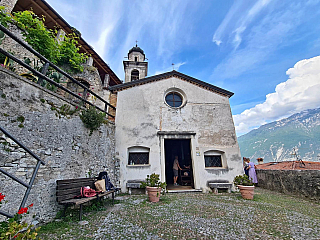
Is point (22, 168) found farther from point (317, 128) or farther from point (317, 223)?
point (317, 128)

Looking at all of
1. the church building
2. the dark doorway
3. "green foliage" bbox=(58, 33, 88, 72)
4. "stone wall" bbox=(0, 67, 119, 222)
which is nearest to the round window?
the church building

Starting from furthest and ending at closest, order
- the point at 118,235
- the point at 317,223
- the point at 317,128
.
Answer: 1. the point at 317,128
2. the point at 317,223
3. the point at 118,235

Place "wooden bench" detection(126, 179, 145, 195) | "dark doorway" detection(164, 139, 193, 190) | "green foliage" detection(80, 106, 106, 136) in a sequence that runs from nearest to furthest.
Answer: "green foliage" detection(80, 106, 106, 136)
"wooden bench" detection(126, 179, 145, 195)
"dark doorway" detection(164, 139, 193, 190)

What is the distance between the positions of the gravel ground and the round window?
5889mm

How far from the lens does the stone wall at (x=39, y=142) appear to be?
3.03 meters

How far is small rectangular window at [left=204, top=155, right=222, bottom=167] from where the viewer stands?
8.12 m

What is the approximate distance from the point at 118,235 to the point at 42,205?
2.14m

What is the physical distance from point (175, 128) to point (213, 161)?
9.47ft

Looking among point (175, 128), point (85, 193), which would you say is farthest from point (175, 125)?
point (85, 193)

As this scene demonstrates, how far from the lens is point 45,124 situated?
390cm

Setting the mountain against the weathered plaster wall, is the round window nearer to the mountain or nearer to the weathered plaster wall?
the weathered plaster wall

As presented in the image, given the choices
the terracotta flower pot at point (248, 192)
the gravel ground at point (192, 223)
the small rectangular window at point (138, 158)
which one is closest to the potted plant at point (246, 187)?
the terracotta flower pot at point (248, 192)

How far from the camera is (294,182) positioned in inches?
257

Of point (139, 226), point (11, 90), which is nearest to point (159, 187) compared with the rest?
point (139, 226)
